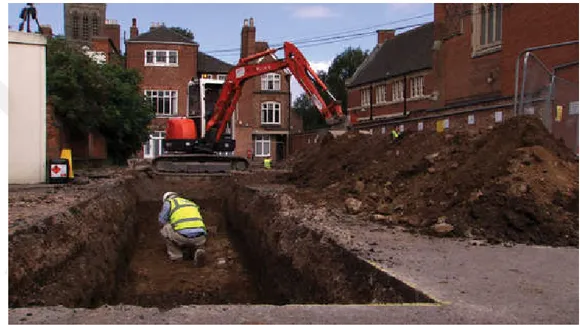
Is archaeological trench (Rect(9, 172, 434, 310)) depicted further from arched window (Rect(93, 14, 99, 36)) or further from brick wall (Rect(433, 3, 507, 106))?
arched window (Rect(93, 14, 99, 36))

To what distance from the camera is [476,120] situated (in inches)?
574

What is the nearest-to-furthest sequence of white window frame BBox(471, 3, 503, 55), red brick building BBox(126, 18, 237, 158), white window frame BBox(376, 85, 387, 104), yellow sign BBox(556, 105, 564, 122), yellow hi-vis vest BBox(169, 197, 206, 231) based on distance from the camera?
yellow hi-vis vest BBox(169, 197, 206, 231), yellow sign BBox(556, 105, 564, 122), white window frame BBox(471, 3, 503, 55), red brick building BBox(126, 18, 237, 158), white window frame BBox(376, 85, 387, 104)

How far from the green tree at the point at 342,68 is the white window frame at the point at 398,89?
87.3 ft

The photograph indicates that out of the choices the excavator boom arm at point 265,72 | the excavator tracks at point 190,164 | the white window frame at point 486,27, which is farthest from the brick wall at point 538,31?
the excavator tracks at point 190,164

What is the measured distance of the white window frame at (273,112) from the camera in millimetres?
45625

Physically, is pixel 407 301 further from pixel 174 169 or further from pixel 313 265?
pixel 174 169

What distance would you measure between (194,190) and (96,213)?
24.6 ft

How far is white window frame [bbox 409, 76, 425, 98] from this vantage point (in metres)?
38.5

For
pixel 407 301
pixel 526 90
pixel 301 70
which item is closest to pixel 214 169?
pixel 301 70

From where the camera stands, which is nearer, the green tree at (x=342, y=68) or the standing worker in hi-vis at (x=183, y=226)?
the standing worker in hi-vis at (x=183, y=226)

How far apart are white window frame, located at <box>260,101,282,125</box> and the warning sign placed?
108 ft

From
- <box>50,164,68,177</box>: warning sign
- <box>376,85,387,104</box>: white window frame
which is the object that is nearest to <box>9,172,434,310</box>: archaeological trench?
<box>50,164,68,177</box>: warning sign

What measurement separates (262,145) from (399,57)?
13.9m

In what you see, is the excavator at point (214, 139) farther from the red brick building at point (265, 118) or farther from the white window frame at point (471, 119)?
the red brick building at point (265, 118)
